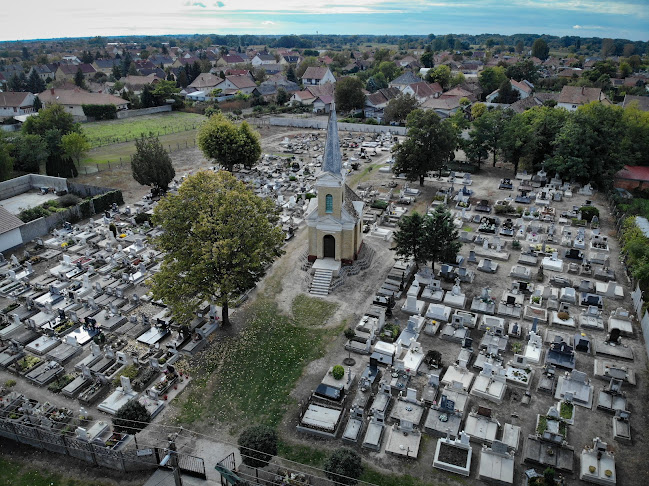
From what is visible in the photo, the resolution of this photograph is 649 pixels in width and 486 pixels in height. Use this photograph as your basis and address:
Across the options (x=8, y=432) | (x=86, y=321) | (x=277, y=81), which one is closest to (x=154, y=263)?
(x=86, y=321)

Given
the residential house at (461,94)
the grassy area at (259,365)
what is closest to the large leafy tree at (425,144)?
the grassy area at (259,365)

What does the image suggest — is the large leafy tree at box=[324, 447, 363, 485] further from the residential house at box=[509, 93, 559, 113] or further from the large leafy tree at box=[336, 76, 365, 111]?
the large leafy tree at box=[336, 76, 365, 111]

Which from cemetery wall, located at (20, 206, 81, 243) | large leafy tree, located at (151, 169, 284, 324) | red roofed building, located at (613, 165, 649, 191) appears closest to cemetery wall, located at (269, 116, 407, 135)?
red roofed building, located at (613, 165, 649, 191)

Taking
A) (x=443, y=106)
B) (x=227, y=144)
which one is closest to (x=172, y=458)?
(x=227, y=144)

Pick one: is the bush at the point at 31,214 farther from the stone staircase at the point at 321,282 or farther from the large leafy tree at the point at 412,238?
the large leafy tree at the point at 412,238

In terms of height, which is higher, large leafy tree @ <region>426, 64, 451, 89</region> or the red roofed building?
large leafy tree @ <region>426, 64, 451, 89</region>

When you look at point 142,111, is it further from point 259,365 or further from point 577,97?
point 259,365
